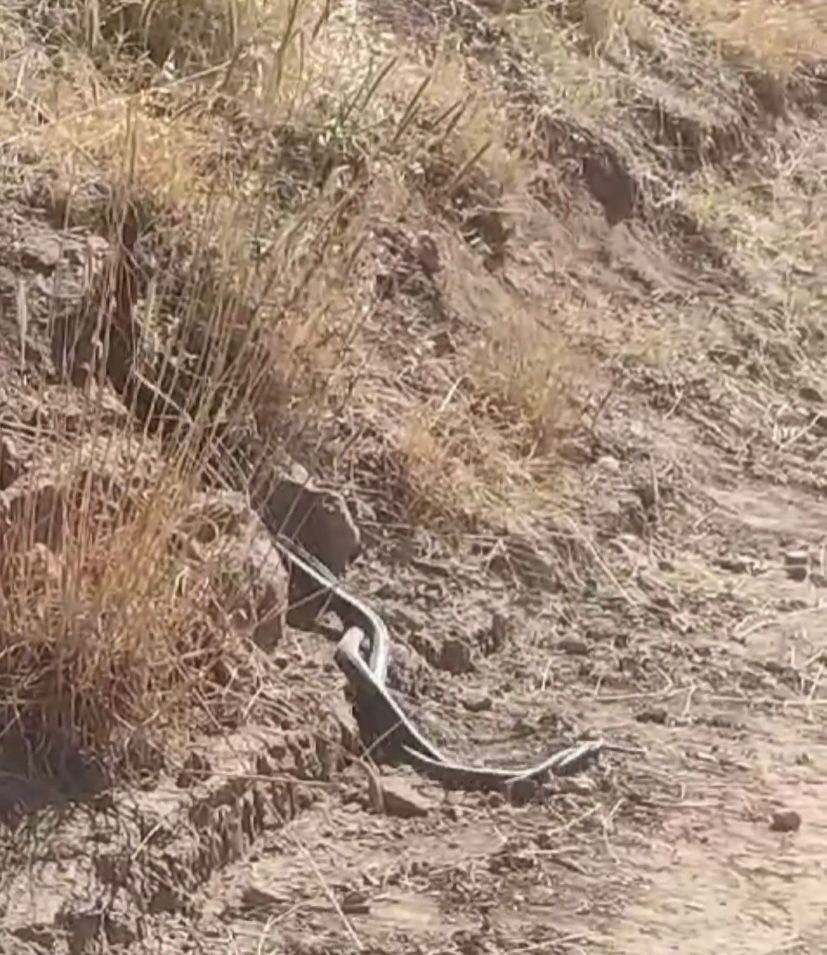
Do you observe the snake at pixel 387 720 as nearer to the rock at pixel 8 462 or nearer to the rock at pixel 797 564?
the rock at pixel 8 462

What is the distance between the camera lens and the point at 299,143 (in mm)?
4559

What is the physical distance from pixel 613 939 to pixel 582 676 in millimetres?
856

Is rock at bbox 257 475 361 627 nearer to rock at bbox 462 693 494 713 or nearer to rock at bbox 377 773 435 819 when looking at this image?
rock at bbox 462 693 494 713

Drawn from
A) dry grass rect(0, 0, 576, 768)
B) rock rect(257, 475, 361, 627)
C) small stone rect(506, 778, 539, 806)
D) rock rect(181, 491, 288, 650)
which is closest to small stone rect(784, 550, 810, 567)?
dry grass rect(0, 0, 576, 768)

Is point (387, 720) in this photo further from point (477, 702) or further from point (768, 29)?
point (768, 29)

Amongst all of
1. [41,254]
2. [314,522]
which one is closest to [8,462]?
[41,254]

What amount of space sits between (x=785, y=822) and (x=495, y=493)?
108 cm

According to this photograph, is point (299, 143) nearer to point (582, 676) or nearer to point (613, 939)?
point (582, 676)

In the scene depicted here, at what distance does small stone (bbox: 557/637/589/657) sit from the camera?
3.88 m

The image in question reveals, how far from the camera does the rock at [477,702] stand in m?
3.64

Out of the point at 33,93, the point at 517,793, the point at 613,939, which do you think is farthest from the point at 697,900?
the point at 33,93

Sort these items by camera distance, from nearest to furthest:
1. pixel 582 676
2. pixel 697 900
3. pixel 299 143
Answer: pixel 697 900, pixel 582 676, pixel 299 143

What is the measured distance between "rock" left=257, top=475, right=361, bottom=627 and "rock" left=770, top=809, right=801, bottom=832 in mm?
886

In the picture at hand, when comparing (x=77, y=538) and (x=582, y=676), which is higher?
(x=77, y=538)
